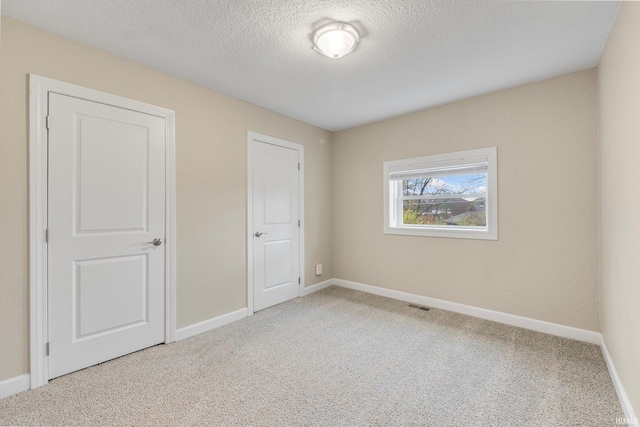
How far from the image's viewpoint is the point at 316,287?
4070mm

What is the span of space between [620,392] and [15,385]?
3.82 metres

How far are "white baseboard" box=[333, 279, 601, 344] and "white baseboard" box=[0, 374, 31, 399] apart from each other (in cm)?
337

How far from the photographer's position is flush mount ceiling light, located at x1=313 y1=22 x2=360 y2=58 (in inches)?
72.6

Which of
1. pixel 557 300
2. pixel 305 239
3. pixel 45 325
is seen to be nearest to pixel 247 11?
pixel 45 325

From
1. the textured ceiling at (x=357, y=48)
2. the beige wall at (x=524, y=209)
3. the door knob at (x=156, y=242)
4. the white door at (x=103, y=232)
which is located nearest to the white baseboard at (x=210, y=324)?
the white door at (x=103, y=232)

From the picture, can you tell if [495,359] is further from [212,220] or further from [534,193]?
[212,220]

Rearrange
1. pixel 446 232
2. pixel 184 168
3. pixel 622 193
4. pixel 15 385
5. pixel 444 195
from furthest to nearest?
pixel 444 195 → pixel 446 232 → pixel 184 168 → pixel 15 385 → pixel 622 193

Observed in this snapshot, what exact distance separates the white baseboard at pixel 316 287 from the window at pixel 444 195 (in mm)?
1233

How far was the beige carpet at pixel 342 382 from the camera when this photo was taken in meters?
1.62

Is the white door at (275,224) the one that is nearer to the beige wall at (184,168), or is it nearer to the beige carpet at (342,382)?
the beige wall at (184,168)

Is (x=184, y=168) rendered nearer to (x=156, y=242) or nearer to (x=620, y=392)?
(x=156, y=242)

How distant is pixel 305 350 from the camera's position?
7.83 ft

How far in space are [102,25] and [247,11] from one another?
1012 millimetres

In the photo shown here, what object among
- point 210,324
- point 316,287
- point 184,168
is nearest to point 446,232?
point 316,287
